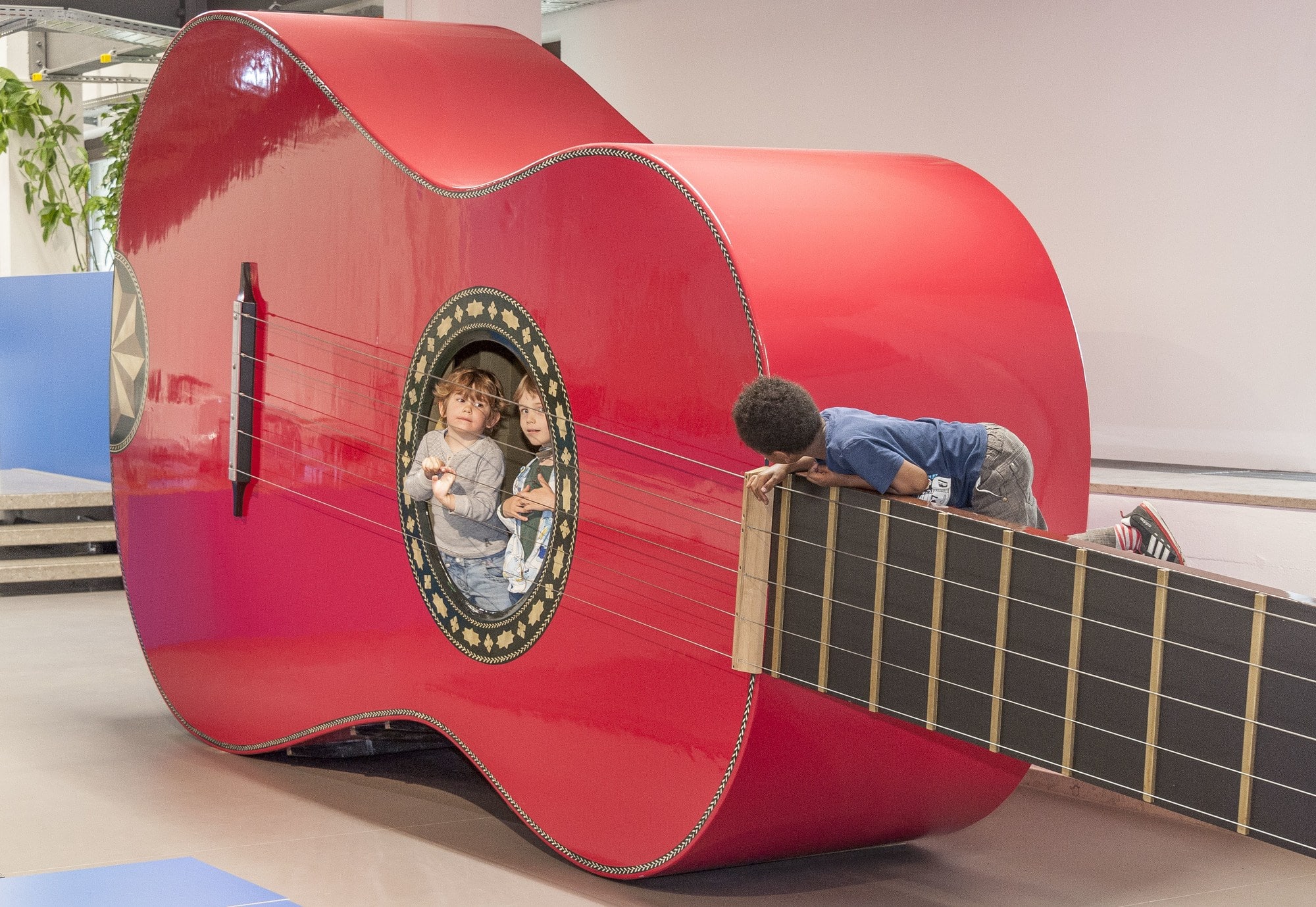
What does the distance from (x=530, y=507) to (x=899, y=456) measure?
1.01 m

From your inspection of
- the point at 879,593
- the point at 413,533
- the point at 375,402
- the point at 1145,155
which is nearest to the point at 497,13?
the point at 375,402

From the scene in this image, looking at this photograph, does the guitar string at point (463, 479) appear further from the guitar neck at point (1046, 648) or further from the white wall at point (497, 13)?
the white wall at point (497, 13)

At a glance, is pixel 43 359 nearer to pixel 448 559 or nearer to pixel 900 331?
pixel 448 559

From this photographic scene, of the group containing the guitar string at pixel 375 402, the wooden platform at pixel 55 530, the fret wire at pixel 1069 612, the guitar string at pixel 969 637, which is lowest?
the wooden platform at pixel 55 530

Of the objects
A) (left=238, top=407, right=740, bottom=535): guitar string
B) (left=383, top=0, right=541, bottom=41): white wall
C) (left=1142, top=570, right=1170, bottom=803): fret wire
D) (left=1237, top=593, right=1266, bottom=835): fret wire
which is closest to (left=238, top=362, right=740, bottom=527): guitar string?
(left=238, top=407, right=740, bottom=535): guitar string

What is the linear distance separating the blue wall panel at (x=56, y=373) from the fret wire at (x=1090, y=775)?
5.48 metres

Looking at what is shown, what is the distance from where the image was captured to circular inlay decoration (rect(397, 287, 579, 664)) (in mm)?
2984

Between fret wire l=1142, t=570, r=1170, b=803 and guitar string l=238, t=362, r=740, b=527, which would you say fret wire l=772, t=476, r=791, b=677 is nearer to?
guitar string l=238, t=362, r=740, b=527

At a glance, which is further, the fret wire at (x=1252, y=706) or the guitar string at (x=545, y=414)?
the guitar string at (x=545, y=414)

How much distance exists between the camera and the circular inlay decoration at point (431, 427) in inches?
117

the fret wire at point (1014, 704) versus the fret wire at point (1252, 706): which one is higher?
the fret wire at point (1252, 706)

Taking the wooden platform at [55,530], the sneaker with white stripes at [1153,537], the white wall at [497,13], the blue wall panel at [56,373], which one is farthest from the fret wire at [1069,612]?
the blue wall panel at [56,373]

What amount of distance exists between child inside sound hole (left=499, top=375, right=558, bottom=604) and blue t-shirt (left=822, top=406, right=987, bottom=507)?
0.78 metres

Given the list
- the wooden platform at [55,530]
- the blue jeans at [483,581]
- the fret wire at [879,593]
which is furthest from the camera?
the wooden platform at [55,530]
